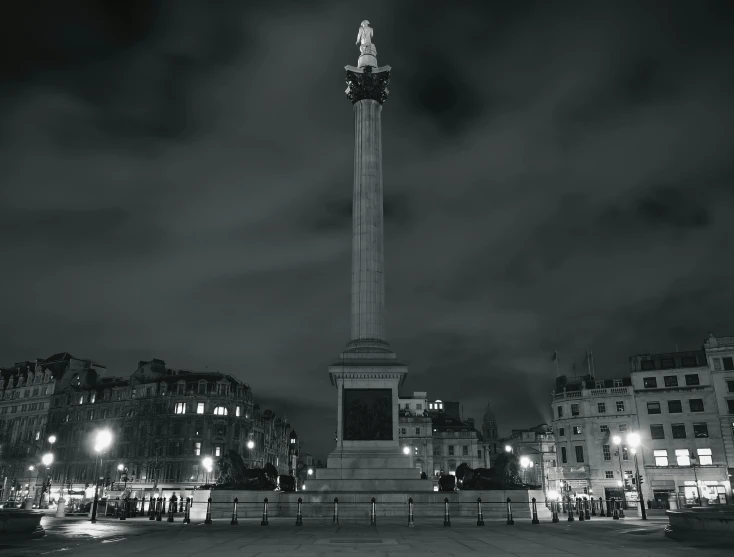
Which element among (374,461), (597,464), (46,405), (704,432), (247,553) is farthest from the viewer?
(46,405)

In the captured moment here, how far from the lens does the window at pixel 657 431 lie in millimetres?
66938

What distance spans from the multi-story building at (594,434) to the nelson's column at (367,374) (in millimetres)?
43585

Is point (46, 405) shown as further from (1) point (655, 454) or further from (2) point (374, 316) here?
(1) point (655, 454)

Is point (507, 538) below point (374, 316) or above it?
below

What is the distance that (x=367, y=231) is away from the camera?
40.2 m

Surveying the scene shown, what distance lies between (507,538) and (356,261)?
24599mm

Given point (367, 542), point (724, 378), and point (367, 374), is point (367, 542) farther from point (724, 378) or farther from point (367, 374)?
point (724, 378)

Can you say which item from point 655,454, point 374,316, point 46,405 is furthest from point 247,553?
point 46,405

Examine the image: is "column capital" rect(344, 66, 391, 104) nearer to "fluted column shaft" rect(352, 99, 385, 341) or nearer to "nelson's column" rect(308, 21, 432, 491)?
"nelson's column" rect(308, 21, 432, 491)

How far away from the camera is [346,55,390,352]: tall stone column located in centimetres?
3812

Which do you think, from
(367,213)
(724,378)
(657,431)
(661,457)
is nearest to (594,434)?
(657,431)

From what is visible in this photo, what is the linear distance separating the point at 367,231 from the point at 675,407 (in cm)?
4932

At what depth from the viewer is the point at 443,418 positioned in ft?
359

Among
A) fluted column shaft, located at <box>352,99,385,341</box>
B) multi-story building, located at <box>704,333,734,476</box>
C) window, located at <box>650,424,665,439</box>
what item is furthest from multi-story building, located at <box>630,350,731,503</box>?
fluted column shaft, located at <box>352,99,385,341</box>
